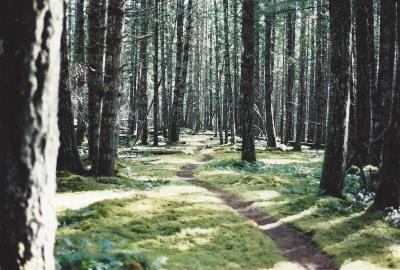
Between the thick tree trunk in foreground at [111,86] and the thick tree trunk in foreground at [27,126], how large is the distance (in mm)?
9375

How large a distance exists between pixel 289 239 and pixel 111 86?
659cm

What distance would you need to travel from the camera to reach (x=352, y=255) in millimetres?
8523

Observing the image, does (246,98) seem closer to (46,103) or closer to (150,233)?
(150,233)

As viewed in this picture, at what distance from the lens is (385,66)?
60.2 feet

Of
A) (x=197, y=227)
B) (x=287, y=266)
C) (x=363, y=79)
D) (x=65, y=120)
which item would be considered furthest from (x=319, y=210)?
(x=363, y=79)

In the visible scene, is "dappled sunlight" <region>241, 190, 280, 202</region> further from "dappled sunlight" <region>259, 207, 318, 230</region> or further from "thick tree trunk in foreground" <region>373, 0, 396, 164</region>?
"thick tree trunk in foreground" <region>373, 0, 396, 164</region>

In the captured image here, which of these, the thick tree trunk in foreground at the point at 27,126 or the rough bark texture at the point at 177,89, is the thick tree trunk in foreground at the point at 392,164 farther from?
the rough bark texture at the point at 177,89

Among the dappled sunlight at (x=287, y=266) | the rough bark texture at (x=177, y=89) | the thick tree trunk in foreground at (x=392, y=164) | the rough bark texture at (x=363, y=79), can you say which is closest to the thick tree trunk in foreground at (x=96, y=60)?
the dappled sunlight at (x=287, y=266)

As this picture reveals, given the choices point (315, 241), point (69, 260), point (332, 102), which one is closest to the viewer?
point (69, 260)

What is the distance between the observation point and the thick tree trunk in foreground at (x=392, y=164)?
411 inches

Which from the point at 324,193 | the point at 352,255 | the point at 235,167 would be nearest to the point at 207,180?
the point at 235,167

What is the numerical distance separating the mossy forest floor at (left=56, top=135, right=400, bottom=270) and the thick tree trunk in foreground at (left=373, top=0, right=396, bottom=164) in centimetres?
481

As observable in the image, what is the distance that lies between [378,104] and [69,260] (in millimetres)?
16785

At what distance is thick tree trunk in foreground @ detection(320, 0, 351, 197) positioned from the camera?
1195 centimetres
